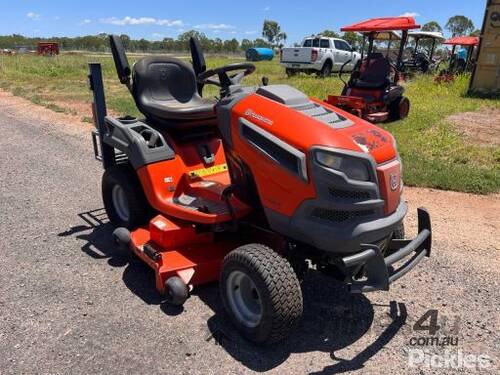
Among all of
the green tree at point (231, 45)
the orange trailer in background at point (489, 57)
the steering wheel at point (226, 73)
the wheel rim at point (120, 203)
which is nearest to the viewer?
the steering wheel at point (226, 73)

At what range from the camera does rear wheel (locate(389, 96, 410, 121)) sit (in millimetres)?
9633

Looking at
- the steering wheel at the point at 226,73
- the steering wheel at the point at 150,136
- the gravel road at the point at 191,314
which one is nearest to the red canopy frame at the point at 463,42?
the gravel road at the point at 191,314

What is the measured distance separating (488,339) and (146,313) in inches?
85.8

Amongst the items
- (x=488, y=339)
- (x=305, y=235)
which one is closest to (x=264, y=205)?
(x=305, y=235)

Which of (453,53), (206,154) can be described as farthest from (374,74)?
(453,53)

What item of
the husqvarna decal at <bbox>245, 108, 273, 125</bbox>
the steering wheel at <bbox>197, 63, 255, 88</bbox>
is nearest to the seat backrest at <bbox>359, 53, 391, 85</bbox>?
the steering wheel at <bbox>197, 63, 255, 88</bbox>

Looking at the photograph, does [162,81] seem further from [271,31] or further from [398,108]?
[271,31]

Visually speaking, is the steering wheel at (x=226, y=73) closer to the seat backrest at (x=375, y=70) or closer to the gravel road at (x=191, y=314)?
the gravel road at (x=191, y=314)

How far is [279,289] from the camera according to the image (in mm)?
2523

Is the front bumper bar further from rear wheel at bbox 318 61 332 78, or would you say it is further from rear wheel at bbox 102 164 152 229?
rear wheel at bbox 318 61 332 78

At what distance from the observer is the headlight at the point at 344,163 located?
2.48m

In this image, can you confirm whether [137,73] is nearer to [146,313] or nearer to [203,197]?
[203,197]

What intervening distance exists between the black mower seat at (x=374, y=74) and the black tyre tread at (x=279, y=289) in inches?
318

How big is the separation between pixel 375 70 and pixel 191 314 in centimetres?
839
